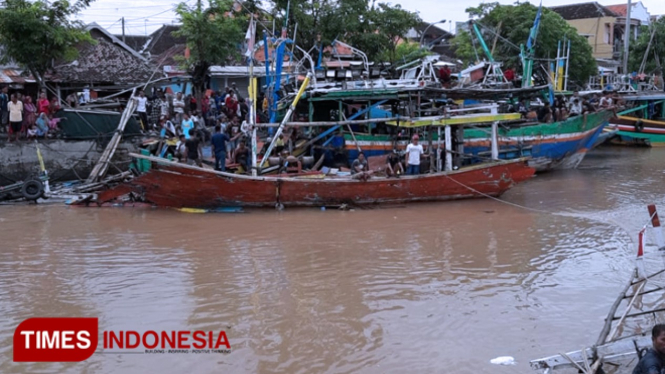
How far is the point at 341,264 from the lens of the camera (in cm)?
1048

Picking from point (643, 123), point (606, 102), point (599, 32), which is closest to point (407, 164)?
point (606, 102)

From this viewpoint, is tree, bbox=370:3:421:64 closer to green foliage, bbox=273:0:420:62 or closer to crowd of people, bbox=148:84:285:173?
green foliage, bbox=273:0:420:62

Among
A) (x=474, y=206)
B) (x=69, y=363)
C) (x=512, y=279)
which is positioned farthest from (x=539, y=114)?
(x=69, y=363)

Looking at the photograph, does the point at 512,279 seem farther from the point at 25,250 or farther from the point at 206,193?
the point at 25,250

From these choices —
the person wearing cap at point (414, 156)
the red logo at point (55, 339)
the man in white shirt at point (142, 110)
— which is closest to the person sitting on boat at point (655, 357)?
the red logo at point (55, 339)

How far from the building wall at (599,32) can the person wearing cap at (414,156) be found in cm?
3380

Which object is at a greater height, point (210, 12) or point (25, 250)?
point (210, 12)

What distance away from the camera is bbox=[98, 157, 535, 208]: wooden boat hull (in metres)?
14.2

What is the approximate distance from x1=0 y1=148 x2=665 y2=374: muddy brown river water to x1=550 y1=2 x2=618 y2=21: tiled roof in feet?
112

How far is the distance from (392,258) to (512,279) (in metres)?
2.01

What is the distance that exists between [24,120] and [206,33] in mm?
6854

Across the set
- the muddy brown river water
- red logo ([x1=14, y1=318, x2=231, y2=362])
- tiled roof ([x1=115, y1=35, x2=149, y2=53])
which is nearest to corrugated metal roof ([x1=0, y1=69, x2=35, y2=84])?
the muddy brown river water

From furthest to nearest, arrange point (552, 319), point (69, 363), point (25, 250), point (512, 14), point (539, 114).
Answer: point (512, 14) → point (539, 114) → point (25, 250) → point (552, 319) → point (69, 363)

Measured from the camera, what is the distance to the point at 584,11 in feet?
152
